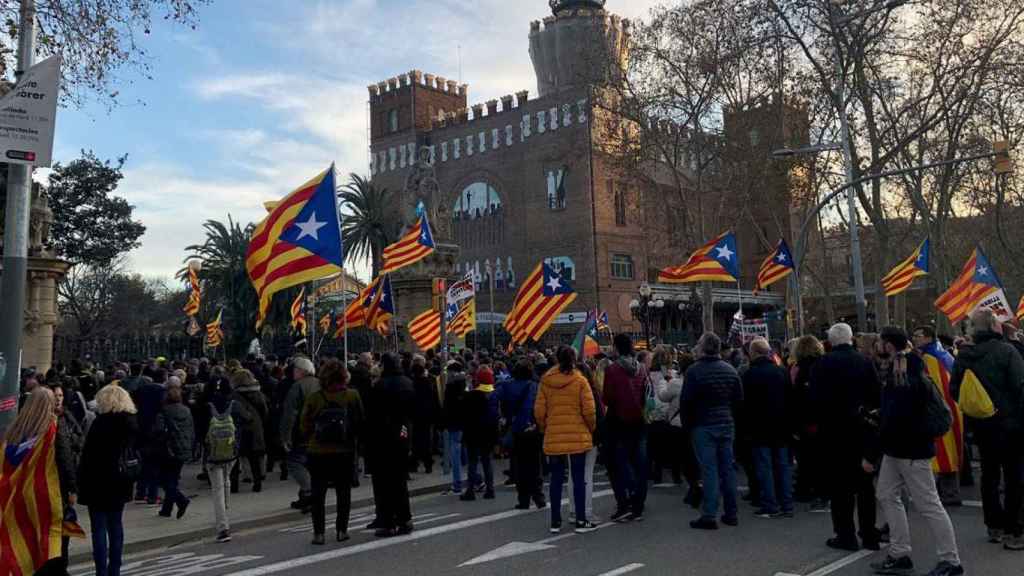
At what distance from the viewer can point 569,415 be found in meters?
8.46

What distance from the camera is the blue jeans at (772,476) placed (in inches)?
350

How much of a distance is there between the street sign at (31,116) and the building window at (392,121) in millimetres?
64099

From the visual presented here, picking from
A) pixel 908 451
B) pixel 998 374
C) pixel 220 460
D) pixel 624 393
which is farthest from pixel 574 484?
pixel 998 374

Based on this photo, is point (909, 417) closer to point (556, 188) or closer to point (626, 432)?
point (626, 432)

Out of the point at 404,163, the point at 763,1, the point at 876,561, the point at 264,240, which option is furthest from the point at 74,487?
the point at 404,163

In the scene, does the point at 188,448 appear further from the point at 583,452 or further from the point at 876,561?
the point at 876,561

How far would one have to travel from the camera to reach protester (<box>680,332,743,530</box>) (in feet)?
27.7

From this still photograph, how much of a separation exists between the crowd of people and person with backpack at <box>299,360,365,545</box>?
0.06ft

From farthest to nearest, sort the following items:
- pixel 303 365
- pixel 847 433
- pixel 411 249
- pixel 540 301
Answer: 1. pixel 411 249
2. pixel 540 301
3. pixel 303 365
4. pixel 847 433

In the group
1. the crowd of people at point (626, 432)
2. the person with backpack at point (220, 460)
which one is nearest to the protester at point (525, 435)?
the crowd of people at point (626, 432)

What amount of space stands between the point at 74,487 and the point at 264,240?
5.22 meters

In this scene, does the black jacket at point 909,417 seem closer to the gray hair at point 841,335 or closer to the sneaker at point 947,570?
the sneaker at point 947,570

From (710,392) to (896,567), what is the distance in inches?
98.2

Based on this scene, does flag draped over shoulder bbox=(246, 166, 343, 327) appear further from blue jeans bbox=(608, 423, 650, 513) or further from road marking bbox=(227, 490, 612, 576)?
blue jeans bbox=(608, 423, 650, 513)
